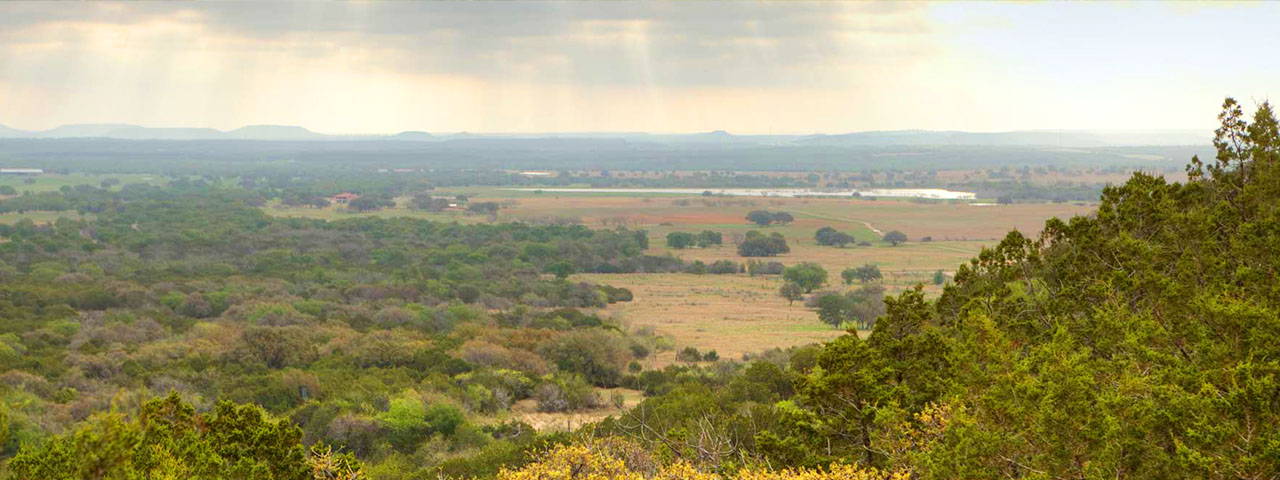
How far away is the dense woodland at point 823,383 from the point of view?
43.7 ft

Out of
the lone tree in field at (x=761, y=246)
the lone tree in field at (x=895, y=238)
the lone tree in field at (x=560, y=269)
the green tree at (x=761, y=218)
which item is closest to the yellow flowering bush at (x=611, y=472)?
the lone tree in field at (x=560, y=269)

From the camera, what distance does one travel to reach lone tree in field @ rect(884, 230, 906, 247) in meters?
116

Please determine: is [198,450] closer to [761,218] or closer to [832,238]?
[832,238]

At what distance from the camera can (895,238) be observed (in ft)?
386

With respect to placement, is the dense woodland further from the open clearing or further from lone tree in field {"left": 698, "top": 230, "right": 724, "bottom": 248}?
lone tree in field {"left": 698, "top": 230, "right": 724, "bottom": 248}

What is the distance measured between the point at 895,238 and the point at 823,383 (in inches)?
4016

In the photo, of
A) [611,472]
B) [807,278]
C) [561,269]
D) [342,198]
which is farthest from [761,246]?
[611,472]

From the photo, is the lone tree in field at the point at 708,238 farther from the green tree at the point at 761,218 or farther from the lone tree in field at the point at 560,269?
the lone tree in field at the point at 560,269

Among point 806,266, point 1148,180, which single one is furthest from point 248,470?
point 806,266

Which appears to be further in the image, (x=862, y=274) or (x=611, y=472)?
(x=862, y=274)

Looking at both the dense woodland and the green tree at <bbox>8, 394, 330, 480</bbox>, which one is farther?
the green tree at <bbox>8, 394, 330, 480</bbox>

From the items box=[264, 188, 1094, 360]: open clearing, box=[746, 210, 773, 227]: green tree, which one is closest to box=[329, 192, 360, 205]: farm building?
box=[264, 188, 1094, 360]: open clearing

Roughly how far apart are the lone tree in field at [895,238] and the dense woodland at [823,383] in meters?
65.6

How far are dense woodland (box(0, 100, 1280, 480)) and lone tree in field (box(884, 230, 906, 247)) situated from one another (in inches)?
2583
